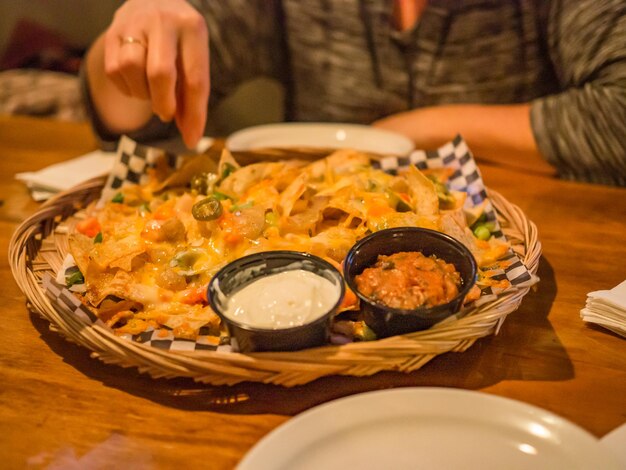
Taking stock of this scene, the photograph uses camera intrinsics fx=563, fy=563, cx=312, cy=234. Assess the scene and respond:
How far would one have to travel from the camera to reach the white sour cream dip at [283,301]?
1.29 metres

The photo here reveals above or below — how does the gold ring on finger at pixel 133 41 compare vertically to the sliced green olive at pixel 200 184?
above

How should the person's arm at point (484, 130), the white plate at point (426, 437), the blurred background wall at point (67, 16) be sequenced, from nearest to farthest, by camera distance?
the white plate at point (426, 437) < the person's arm at point (484, 130) < the blurred background wall at point (67, 16)

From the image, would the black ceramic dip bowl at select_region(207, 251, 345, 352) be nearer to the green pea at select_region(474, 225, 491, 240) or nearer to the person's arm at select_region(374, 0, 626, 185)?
the green pea at select_region(474, 225, 491, 240)

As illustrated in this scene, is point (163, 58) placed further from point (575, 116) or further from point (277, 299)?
point (575, 116)

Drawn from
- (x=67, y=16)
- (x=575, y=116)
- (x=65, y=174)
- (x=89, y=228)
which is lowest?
(x=67, y=16)

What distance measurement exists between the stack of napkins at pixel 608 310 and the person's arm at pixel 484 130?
1123 millimetres

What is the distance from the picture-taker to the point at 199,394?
52.4 inches

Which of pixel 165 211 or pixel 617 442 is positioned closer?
pixel 617 442

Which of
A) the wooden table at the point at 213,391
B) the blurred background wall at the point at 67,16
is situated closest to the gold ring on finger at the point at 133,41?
the wooden table at the point at 213,391

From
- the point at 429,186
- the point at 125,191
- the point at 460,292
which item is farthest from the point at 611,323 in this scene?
the point at 125,191

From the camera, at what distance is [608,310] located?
149cm

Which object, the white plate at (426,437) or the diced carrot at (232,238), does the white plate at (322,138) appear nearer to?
the diced carrot at (232,238)

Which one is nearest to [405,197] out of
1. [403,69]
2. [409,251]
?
[409,251]

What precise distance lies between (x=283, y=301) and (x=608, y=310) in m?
0.87
